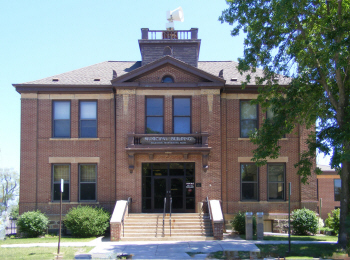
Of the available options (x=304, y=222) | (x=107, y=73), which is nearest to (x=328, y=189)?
(x=304, y=222)

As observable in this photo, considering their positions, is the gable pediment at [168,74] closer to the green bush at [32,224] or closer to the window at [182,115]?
the window at [182,115]

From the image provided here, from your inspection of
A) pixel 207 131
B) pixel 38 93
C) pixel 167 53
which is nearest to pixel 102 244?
pixel 207 131

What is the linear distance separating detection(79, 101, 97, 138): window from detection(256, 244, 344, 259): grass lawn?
11339mm

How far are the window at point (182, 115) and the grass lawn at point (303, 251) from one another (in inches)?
315

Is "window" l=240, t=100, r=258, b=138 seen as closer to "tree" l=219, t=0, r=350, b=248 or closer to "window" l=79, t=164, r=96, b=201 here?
"tree" l=219, t=0, r=350, b=248

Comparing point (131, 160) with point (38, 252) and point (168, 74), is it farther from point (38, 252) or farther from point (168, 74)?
point (38, 252)

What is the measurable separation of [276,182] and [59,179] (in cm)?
1228

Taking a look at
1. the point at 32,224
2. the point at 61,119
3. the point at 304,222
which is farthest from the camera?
the point at 61,119

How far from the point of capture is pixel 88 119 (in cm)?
2227

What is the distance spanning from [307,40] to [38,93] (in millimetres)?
14599

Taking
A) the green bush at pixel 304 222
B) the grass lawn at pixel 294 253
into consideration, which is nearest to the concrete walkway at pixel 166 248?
the grass lawn at pixel 294 253

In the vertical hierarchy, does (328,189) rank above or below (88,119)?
below

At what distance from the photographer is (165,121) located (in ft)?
70.4

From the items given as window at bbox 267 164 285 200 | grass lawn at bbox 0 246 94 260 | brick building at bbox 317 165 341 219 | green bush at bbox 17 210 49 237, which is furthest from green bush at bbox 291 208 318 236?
brick building at bbox 317 165 341 219
